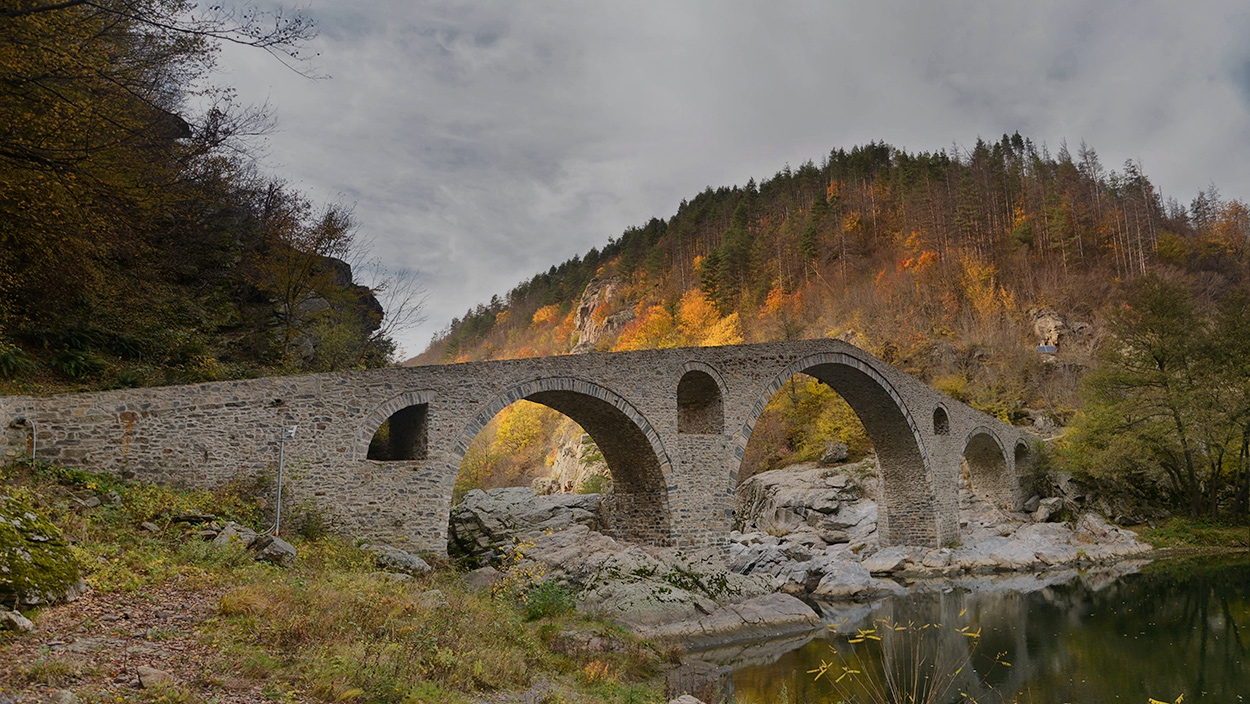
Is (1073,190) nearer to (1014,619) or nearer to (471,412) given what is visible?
(1014,619)

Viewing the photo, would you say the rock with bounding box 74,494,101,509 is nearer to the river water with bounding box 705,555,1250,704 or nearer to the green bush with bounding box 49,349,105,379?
the green bush with bounding box 49,349,105,379

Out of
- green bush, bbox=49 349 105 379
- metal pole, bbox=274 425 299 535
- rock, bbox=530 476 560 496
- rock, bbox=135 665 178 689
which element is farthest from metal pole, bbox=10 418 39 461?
rock, bbox=530 476 560 496

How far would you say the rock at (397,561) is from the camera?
40.4 feet

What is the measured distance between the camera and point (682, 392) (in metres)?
19.2

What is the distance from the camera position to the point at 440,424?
46.5ft

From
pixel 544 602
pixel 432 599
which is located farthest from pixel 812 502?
pixel 432 599

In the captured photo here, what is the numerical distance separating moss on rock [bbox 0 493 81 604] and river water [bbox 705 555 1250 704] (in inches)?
263

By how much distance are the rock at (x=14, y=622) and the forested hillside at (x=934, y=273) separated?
29068mm

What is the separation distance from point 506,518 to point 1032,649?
12.1 meters

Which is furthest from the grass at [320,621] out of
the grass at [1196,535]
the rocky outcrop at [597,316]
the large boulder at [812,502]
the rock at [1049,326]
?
the rocky outcrop at [597,316]

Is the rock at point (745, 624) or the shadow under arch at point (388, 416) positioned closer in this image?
the shadow under arch at point (388, 416)

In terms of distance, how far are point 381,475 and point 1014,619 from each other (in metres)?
13.8

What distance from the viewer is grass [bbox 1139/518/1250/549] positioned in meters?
24.3

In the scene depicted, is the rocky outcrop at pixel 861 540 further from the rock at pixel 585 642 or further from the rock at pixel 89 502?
the rock at pixel 89 502
